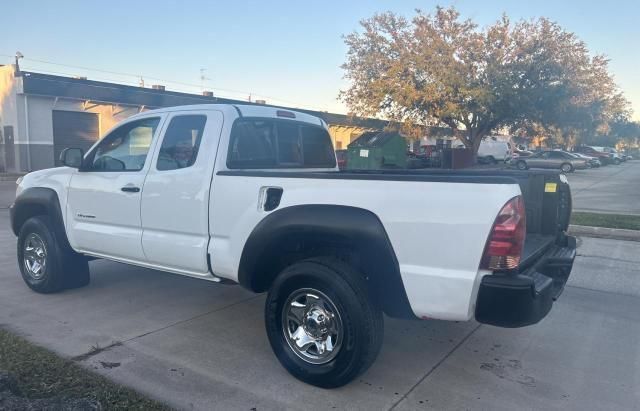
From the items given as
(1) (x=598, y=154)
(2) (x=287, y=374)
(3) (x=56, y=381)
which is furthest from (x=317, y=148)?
(1) (x=598, y=154)

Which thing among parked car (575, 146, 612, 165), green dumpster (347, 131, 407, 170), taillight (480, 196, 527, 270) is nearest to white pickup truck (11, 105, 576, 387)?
taillight (480, 196, 527, 270)

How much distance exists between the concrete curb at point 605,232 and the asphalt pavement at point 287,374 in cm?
380

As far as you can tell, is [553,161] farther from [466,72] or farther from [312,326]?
[312,326]

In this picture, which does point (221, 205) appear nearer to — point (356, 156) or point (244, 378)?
point (244, 378)

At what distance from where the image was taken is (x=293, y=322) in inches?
150

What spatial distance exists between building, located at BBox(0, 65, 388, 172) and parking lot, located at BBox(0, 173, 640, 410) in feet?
Answer: 68.1

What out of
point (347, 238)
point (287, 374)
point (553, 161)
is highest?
point (553, 161)

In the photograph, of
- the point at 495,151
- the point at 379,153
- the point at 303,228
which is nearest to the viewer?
the point at 303,228

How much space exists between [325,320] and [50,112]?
25486mm

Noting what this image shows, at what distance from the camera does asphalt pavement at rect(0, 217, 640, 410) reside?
3.53m

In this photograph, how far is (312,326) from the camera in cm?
371

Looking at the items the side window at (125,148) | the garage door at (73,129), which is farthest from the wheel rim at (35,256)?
the garage door at (73,129)

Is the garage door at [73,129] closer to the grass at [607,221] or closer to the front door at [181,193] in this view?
the grass at [607,221]

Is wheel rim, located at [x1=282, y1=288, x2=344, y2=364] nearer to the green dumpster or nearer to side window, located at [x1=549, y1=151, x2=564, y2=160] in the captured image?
the green dumpster
